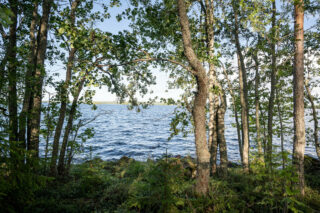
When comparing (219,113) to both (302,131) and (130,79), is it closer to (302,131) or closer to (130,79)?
(302,131)

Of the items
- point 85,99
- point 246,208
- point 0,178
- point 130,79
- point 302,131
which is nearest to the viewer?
point 0,178

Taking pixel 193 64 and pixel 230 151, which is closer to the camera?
pixel 193 64

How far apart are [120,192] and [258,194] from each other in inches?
193

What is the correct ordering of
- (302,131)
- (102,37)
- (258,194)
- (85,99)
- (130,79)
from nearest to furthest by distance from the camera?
1. (102,37)
2. (258,194)
3. (302,131)
4. (85,99)
5. (130,79)

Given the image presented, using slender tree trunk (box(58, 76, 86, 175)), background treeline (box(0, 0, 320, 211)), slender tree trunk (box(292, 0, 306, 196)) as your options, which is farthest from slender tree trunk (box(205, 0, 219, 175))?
slender tree trunk (box(58, 76, 86, 175))

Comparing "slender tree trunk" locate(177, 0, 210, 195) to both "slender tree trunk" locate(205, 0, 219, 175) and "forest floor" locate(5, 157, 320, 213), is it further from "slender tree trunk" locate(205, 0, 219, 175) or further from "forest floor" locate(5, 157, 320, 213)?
"slender tree trunk" locate(205, 0, 219, 175)

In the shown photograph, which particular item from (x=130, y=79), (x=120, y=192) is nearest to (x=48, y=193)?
(x=120, y=192)

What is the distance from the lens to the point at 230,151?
19.9 meters

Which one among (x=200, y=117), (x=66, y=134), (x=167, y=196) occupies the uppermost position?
(x=200, y=117)

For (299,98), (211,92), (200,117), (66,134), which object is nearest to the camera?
(200,117)

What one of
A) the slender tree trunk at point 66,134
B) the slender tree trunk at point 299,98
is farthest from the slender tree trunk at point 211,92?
the slender tree trunk at point 66,134

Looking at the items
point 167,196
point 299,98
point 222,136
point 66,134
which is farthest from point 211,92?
point 66,134

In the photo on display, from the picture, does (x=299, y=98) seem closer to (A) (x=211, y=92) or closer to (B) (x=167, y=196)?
(A) (x=211, y=92)

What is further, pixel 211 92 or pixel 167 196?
pixel 211 92
